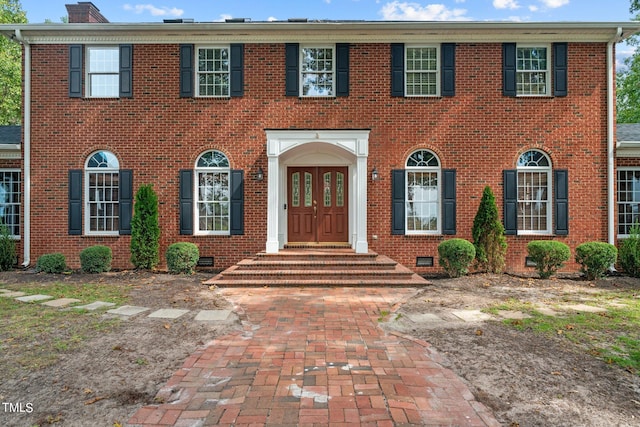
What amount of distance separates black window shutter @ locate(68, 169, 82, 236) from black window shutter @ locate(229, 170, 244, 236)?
160 inches

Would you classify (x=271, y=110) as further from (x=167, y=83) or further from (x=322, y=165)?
(x=167, y=83)

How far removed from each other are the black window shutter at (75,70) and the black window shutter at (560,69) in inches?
497

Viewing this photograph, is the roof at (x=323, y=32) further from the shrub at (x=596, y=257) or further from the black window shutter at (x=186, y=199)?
the shrub at (x=596, y=257)

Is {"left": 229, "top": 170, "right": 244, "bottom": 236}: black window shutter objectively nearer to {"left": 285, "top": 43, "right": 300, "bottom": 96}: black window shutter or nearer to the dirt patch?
{"left": 285, "top": 43, "right": 300, "bottom": 96}: black window shutter

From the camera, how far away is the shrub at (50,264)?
8969 mm

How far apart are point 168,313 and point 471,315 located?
15.0 feet

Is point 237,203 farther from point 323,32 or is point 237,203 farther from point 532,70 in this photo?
point 532,70

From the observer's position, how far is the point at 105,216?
9883 mm

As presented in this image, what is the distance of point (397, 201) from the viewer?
380 inches

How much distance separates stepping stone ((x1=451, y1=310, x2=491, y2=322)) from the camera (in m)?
5.24

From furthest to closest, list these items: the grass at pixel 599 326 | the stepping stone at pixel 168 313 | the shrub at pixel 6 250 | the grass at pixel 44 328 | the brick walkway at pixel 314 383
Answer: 1. the shrub at pixel 6 250
2. the stepping stone at pixel 168 313
3. the grass at pixel 599 326
4. the grass at pixel 44 328
5. the brick walkway at pixel 314 383

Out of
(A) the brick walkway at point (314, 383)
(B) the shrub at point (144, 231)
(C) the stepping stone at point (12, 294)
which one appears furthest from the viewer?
(B) the shrub at point (144, 231)

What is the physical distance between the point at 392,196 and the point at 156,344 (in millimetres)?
6936

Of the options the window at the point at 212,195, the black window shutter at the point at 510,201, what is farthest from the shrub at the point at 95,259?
the black window shutter at the point at 510,201
